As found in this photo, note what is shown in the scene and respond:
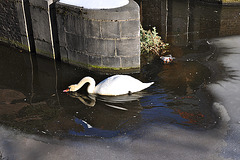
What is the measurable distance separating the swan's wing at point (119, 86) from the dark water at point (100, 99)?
18 centimetres

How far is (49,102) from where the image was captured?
9195mm

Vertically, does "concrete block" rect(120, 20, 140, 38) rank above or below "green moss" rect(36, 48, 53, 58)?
above

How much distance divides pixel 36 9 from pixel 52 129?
209 inches

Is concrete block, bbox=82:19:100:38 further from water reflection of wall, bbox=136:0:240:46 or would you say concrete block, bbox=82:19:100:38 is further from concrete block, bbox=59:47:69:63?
water reflection of wall, bbox=136:0:240:46

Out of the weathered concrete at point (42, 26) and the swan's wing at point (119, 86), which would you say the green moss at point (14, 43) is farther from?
the swan's wing at point (119, 86)

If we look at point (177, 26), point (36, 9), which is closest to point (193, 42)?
point (177, 26)

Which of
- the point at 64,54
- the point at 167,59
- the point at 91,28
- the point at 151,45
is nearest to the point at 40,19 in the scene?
the point at 64,54

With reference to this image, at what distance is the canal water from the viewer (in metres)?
7.85

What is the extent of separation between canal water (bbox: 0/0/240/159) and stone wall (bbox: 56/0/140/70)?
52cm

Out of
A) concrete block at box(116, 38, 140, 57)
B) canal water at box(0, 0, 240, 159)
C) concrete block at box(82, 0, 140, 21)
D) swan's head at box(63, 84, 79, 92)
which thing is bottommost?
canal water at box(0, 0, 240, 159)

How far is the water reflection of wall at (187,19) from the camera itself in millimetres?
13752

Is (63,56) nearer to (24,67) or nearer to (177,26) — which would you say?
(24,67)

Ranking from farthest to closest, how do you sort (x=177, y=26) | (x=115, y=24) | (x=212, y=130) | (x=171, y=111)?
1. (x=177, y=26)
2. (x=115, y=24)
3. (x=171, y=111)
4. (x=212, y=130)

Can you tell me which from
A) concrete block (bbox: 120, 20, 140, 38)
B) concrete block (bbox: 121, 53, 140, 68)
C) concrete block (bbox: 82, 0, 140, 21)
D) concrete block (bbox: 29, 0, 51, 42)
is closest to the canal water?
concrete block (bbox: 121, 53, 140, 68)
